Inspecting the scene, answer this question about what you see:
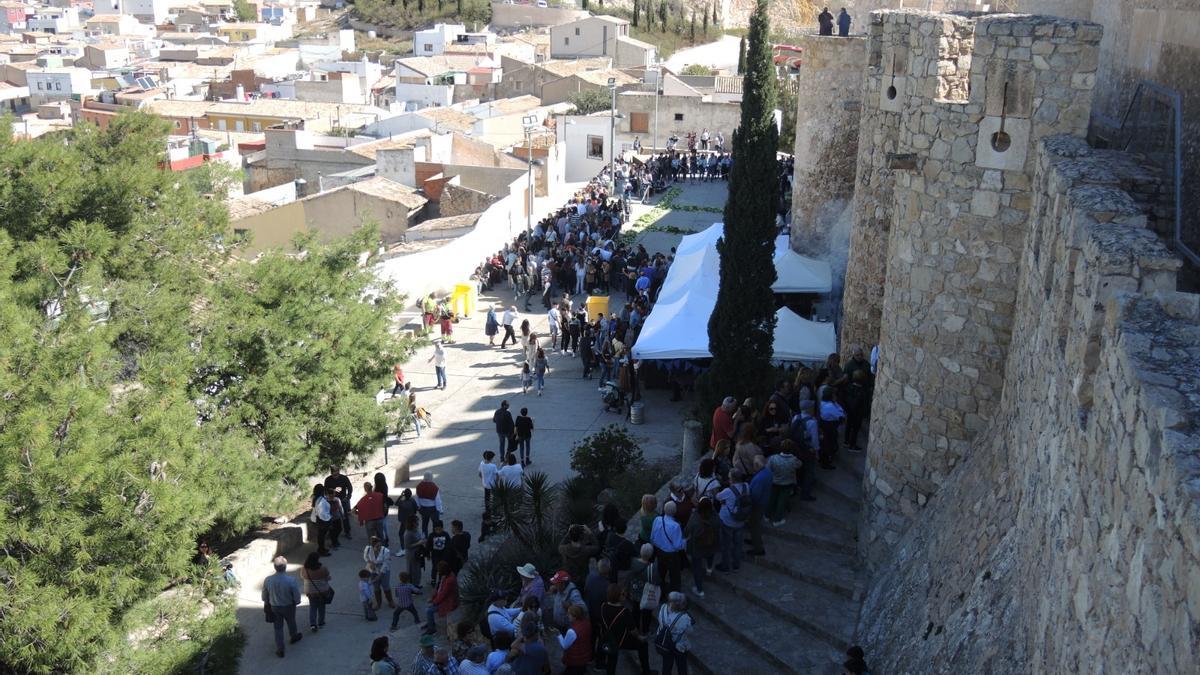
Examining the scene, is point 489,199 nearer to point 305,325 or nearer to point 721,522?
point 305,325

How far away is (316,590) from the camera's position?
36.9 feet

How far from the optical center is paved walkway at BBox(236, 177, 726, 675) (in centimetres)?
1111

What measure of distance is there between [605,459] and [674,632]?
525 centimetres

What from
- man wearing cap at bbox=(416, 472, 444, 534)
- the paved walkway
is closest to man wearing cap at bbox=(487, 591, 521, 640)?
the paved walkway

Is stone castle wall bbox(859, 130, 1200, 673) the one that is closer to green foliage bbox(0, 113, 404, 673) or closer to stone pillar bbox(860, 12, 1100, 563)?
stone pillar bbox(860, 12, 1100, 563)

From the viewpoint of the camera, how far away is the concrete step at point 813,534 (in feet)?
33.0

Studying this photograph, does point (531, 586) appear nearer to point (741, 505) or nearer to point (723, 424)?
point (741, 505)

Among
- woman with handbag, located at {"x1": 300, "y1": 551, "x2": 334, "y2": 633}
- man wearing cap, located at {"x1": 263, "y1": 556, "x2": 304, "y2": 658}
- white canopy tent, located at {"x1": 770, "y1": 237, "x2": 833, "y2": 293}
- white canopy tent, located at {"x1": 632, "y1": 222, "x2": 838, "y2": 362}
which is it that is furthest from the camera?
white canopy tent, located at {"x1": 770, "y1": 237, "x2": 833, "y2": 293}

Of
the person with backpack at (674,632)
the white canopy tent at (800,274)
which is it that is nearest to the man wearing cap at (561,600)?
the person with backpack at (674,632)

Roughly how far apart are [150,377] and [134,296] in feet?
4.63

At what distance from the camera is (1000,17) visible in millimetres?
8078

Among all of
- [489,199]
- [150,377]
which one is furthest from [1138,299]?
[489,199]

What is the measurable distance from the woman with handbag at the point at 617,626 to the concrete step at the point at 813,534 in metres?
2.09

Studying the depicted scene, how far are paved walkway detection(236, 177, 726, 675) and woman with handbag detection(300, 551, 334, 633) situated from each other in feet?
0.61
